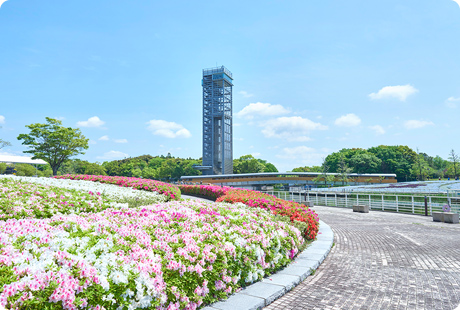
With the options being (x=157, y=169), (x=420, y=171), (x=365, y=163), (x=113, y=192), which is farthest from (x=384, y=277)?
(x=157, y=169)

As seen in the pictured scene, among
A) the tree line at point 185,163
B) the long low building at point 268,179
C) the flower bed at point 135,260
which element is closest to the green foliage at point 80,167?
the tree line at point 185,163

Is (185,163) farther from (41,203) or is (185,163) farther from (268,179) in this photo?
(41,203)

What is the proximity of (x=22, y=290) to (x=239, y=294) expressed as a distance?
2.93m

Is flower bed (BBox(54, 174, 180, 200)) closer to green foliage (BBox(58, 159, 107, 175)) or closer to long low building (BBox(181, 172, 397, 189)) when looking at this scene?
long low building (BBox(181, 172, 397, 189))

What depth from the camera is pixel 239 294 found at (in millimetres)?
4461

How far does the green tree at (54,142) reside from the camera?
38.4 meters

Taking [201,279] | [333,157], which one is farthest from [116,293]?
[333,157]

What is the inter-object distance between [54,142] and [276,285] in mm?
42495

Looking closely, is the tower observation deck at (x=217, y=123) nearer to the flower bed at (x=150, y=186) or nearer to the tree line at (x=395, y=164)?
the tree line at (x=395, y=164)

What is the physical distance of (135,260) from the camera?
384 cm

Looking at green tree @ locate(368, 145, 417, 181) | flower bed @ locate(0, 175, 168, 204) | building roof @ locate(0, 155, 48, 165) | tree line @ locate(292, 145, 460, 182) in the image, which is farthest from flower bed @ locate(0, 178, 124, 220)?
green tree @ locate(368, 145, 417, 181)

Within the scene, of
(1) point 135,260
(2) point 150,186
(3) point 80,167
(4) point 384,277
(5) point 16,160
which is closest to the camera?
(1) point 135,260

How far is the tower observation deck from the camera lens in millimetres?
87312

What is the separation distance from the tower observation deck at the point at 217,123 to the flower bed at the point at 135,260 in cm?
8024
